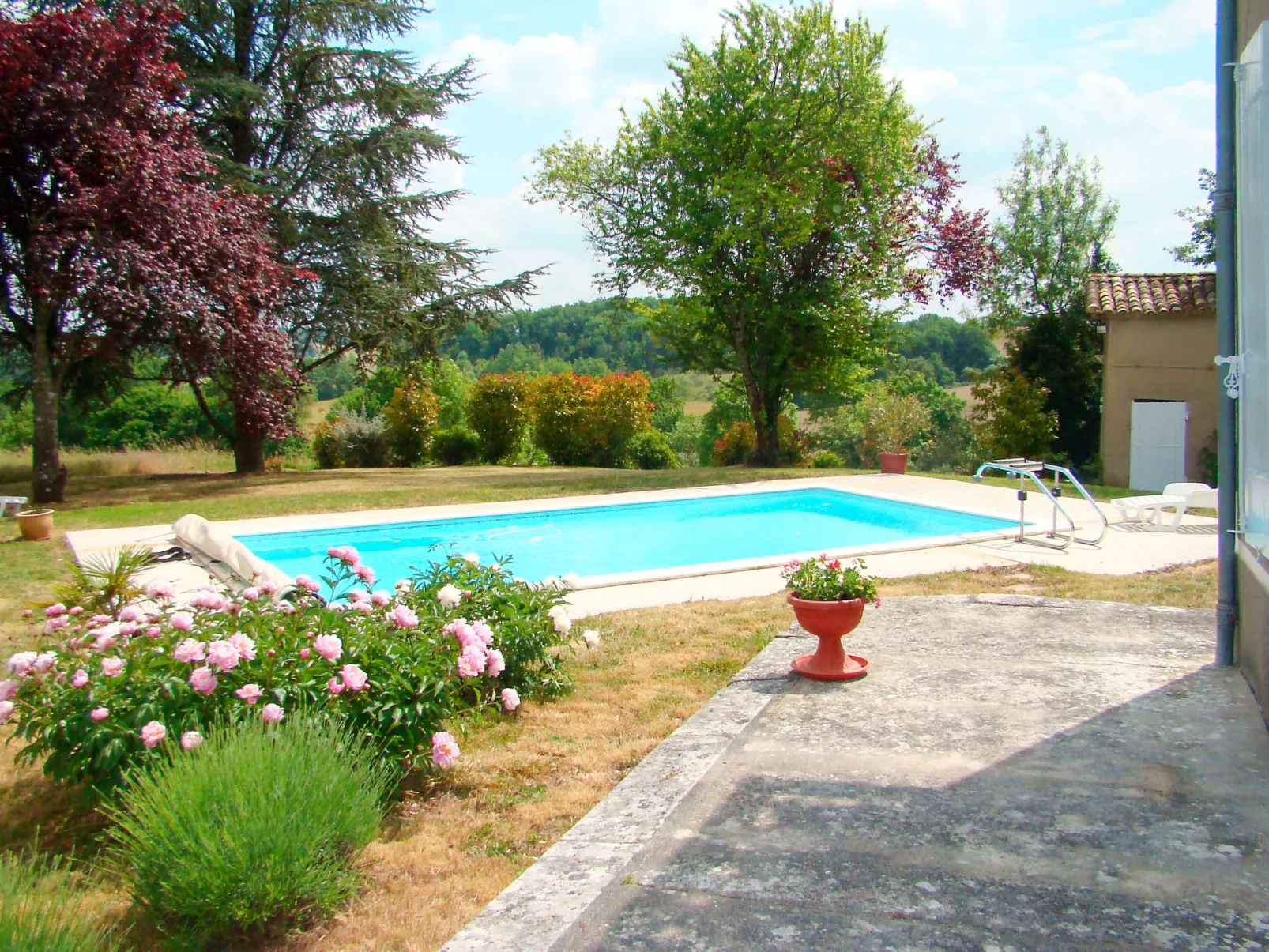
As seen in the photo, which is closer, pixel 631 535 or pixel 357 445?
pixel 631 535

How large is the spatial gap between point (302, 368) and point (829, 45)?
12366 millimetres

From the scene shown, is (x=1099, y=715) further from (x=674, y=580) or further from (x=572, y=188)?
(x=572, y=188)

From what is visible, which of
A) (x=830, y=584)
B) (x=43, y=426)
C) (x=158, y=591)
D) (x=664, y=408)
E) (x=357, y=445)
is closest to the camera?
(x=158, y=591)

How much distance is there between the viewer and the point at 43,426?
1384 centimetres

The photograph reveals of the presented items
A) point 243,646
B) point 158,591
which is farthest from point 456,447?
point 243,646

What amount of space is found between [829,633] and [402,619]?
2.05 meters

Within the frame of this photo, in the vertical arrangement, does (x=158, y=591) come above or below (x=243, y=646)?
above

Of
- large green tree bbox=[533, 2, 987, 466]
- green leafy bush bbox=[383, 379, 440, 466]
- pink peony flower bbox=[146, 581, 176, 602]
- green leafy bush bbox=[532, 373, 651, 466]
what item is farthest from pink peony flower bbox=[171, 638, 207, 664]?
green leafy bush bbox=[383, 379, 440, 466]

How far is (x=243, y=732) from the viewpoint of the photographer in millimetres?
2805

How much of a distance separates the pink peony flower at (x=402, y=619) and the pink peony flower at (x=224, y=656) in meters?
0.64

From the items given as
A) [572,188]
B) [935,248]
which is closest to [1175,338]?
[935,248]

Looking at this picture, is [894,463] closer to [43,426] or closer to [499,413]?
[499,413]

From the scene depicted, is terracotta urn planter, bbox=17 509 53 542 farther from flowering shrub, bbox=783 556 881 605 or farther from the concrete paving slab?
flowering shrub, bbox=783 556 881 605

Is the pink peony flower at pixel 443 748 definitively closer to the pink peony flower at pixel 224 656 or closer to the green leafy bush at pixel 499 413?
the pink peony flower at pixel 224 656
